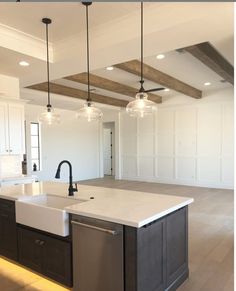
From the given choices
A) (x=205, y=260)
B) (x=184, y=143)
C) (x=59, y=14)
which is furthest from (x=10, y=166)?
(x=184, y=143)

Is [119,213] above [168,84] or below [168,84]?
below

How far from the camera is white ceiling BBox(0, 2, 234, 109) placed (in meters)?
2.69

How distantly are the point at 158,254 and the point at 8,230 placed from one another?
185cm

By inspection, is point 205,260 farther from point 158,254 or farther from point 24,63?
point 24,63

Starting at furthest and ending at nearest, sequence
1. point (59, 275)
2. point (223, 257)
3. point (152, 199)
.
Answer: point (223, 257), point (152, 199), point (59, 275)

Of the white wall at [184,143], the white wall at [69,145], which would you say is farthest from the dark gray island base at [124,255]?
the white wall at [69,145]

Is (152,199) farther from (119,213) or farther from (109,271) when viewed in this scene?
A: (109,271)

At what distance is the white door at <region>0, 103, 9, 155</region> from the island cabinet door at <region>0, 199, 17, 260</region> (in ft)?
5.77

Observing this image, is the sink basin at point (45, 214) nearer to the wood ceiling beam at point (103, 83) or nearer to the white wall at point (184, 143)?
the wood ceiling beam at point (103, 83)

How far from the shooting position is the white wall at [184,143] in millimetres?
7457

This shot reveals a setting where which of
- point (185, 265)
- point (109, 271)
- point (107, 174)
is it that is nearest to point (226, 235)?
point (185, 265)

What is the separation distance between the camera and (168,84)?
→ 5852 millimetres

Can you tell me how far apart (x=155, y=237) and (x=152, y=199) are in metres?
0.56

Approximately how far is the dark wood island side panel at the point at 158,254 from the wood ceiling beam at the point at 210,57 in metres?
2.49
